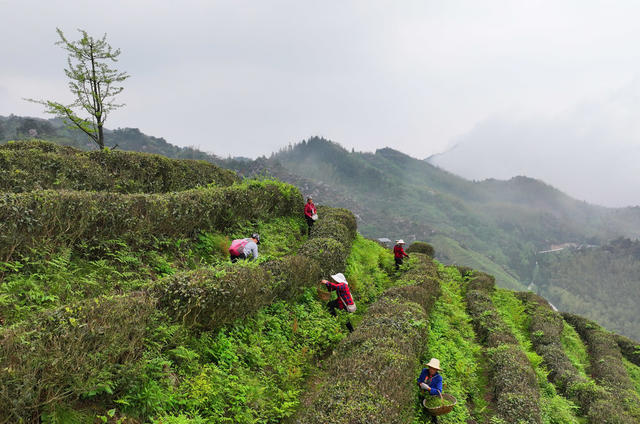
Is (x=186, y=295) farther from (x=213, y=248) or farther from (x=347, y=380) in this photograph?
(x=213, y=248)

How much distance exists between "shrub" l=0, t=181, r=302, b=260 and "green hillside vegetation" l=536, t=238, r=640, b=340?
168566 mm

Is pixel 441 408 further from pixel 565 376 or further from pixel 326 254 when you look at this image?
pixel 565 376

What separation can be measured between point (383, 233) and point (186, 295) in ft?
532

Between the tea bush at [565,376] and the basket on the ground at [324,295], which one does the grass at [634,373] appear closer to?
the tea bush at [565,376]

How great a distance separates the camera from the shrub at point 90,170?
927 cm

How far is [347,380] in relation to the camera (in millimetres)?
5836

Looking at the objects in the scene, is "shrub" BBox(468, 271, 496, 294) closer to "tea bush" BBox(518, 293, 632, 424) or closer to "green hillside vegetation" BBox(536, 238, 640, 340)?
"tea bush" BBox(518, 293, 632, 424)

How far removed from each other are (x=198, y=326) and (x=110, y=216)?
13.0 ft

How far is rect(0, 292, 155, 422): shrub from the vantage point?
317 cm

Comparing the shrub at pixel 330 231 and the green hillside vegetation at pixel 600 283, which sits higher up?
the shrub at pixel 330 231

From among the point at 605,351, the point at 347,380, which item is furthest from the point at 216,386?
the point at 605,351

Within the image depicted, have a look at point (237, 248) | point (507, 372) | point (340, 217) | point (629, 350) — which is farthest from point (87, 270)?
point (629, 350)

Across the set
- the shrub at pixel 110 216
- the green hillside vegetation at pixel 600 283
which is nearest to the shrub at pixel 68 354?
the shrub at pixel 110 216

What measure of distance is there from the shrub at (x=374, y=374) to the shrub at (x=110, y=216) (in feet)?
19.3
